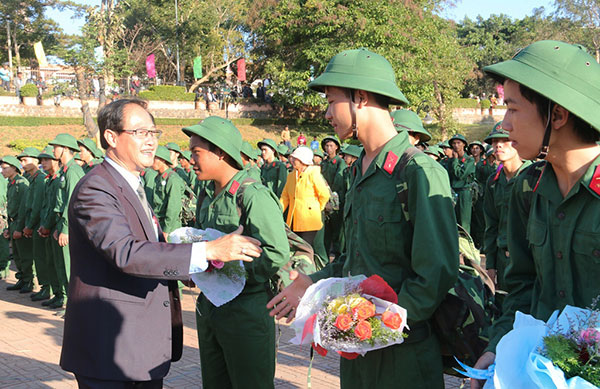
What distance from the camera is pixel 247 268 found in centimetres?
370

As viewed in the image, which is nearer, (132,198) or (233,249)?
(233,249)

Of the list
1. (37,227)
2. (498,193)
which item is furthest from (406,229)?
(37,227)

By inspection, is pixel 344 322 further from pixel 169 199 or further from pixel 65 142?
pixel 65 142

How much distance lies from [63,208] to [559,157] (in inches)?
313

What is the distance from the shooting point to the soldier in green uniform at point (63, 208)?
8.72 metres

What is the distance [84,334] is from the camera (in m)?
2.99

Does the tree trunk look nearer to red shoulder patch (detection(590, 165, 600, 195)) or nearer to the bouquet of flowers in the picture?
red shoulder patch (detection(590, 165, 600, 195))

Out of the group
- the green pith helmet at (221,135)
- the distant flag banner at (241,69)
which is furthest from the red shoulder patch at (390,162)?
the distant flag banner at (241,69)

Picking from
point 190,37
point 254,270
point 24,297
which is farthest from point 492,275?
point 190,37

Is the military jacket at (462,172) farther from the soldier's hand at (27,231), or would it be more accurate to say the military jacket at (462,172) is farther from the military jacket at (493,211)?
the soldier's hand at (27,231)

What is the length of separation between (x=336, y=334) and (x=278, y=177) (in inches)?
463

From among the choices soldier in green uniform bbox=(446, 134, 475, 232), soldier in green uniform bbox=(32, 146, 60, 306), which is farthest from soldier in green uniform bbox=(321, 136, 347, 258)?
soldier in green uniform bbox=(32, 146, 60, 306)

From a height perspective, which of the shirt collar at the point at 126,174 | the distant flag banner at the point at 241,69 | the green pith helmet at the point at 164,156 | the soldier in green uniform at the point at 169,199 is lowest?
the soldier in green uniform at the point at 169,199

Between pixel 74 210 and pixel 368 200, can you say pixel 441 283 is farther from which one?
pixel 74 210
